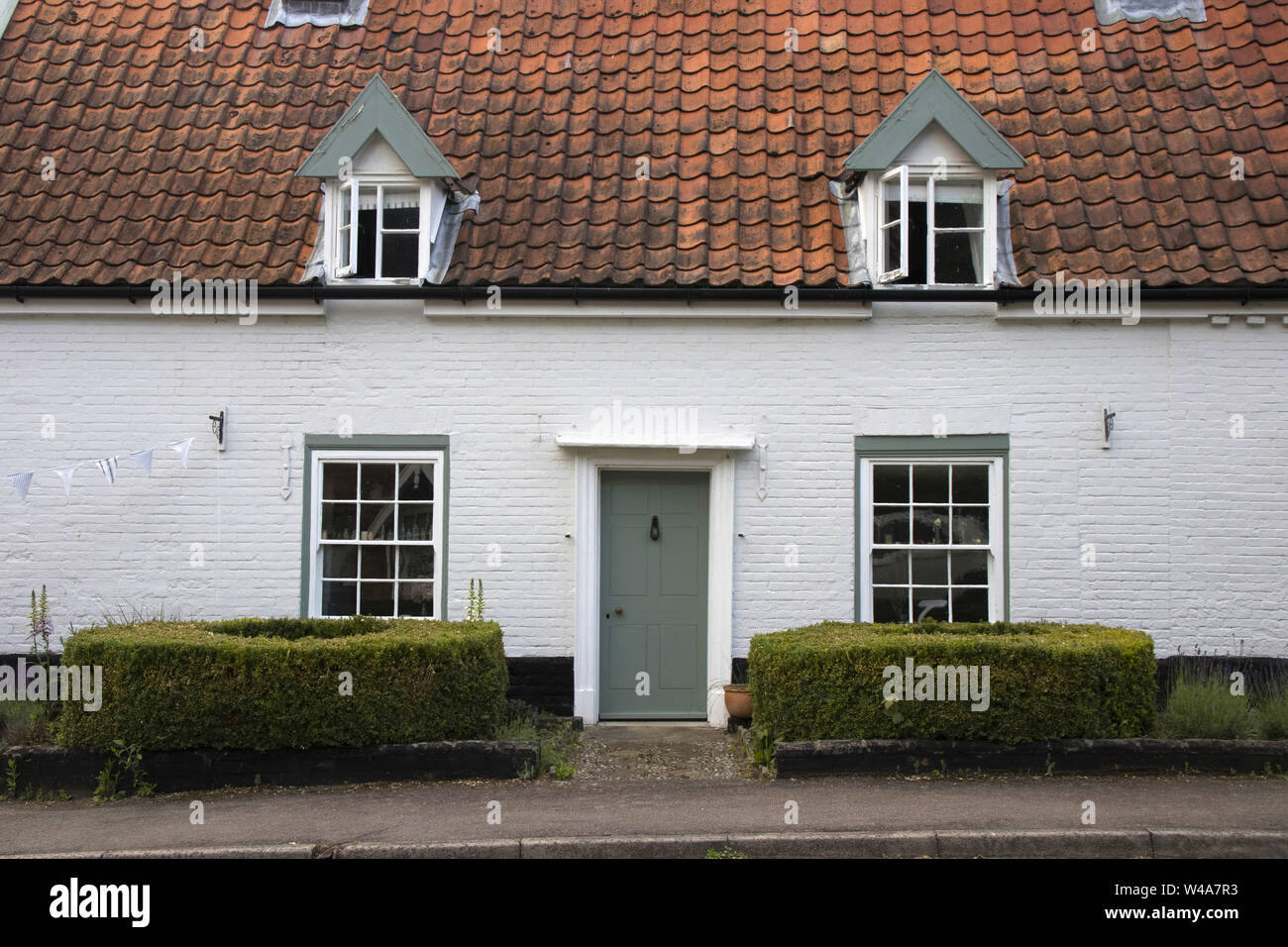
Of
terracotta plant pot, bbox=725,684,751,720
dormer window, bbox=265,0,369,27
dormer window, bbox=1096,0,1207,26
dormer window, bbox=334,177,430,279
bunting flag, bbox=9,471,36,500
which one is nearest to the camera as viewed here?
terracotta plant pot, bbox=725,684,751,720

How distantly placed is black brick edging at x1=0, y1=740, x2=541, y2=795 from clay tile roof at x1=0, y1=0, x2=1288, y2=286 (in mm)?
4335

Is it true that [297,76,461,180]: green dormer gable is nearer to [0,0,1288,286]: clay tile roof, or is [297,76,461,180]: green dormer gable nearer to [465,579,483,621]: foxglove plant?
[0,0,1288,286]: clay tile roof

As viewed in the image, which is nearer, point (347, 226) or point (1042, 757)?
point (1042, 757)

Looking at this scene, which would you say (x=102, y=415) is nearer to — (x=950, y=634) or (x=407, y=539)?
(x=407, y=539)

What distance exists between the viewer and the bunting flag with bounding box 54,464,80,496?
420 inches

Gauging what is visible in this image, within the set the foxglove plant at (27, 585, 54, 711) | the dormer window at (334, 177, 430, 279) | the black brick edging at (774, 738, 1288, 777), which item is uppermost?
the dormer window at (334, 177, 430, 279)

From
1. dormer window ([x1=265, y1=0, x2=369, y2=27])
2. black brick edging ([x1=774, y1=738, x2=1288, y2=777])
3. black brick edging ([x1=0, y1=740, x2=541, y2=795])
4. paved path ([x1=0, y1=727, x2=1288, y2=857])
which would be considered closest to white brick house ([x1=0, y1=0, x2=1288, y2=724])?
black brick edging ([x1=774, y1=738, x2=1288, y2=777])

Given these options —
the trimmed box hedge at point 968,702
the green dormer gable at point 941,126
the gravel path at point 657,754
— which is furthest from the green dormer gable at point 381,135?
the trimmed box hedge at point 968,702

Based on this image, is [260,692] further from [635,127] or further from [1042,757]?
[635,127]

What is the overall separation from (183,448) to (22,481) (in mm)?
1432

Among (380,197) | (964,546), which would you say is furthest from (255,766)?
(964,546)

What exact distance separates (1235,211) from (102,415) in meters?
10.6

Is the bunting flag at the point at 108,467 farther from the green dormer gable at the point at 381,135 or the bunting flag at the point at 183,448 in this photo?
the green dormer gable at the point at 381,135

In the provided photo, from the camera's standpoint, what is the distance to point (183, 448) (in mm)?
10805
